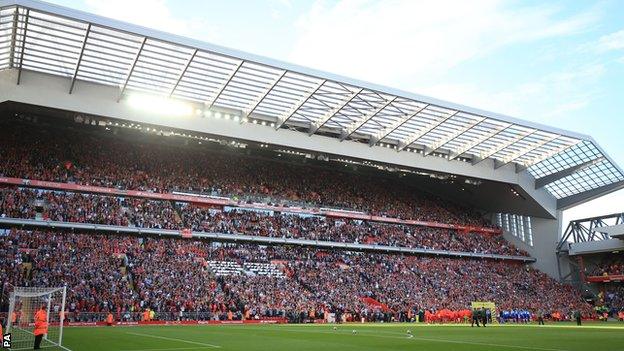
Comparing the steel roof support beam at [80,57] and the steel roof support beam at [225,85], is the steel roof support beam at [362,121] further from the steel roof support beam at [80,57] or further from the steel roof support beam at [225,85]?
the steel roof support beam at [80,57]

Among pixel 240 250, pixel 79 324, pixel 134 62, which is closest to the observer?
pixel 79 324

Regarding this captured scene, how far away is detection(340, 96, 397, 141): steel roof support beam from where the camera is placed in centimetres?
4249

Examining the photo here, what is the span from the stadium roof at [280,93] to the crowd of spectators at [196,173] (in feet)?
28.9

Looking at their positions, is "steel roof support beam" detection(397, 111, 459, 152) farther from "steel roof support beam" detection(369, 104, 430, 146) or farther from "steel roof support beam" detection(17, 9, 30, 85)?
"steel roof support beam" detection(17, 9, 30, 85)

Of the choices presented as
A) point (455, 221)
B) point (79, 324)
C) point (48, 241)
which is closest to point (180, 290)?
point (79, 324)

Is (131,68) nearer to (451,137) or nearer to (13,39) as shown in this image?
(13,39)

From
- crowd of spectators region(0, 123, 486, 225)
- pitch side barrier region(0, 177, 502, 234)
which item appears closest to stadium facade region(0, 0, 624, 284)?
crowd of spectators region(0, 123, 486, 225)

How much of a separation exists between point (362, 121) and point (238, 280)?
1682cm

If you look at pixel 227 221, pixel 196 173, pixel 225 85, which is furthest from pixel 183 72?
pixel 196 173

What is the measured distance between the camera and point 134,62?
35.5m

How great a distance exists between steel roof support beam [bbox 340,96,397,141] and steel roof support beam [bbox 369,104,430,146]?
2.84 m

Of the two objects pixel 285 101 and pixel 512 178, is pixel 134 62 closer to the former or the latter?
pixel 285 101

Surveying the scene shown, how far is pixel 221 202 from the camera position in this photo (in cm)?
4959

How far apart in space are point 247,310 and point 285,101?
16382 millimetres
